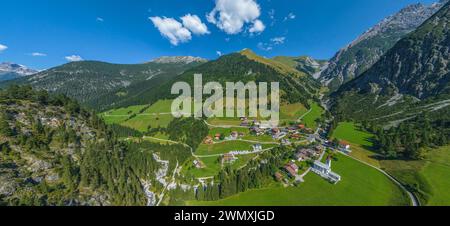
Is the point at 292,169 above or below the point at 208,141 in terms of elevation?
below

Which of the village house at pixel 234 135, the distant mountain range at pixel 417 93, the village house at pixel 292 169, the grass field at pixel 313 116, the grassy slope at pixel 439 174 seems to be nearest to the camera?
the grassy slope at pixel 439 174

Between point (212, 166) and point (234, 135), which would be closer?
point (212, 166)

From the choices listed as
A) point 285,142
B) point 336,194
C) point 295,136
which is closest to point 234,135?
point 285,142

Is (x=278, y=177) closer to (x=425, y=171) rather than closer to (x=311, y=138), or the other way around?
(x=425, y=171)

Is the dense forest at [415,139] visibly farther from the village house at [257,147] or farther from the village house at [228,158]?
the village house at [228,158]

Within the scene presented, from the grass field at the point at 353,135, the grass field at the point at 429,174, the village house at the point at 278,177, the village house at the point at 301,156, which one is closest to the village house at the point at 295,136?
the grass field at the point at 353,135

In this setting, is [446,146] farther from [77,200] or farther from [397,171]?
[77,200]
